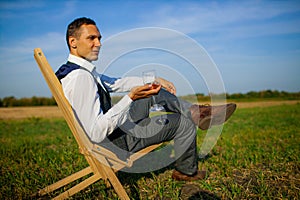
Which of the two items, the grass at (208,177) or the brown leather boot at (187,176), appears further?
the brown leather boot at (187,176)

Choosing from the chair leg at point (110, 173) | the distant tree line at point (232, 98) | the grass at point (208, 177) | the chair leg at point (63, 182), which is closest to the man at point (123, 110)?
the chair leg at point (110, 173)

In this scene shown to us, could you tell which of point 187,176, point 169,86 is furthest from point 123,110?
point 187,176

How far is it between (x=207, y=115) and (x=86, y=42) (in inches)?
66.2

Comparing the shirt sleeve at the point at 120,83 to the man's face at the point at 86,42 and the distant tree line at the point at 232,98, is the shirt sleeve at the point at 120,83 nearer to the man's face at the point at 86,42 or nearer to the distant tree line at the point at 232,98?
the man's face at the point at 86,42

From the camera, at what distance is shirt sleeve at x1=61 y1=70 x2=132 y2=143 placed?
2.51 metres

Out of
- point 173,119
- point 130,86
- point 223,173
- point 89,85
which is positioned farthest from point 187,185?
point 89,85

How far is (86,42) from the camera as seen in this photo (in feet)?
9.49

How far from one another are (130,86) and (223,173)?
1.76 metres

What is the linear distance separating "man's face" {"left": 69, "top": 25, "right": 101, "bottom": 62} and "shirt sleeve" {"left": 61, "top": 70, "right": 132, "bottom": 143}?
1.13 feet

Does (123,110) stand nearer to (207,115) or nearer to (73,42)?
(73,42)

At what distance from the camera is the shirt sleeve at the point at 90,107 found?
8.23 ft

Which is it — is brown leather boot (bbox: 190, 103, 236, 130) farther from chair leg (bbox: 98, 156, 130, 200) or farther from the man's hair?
the man's hair

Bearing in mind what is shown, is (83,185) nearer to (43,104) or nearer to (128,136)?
(128,136)

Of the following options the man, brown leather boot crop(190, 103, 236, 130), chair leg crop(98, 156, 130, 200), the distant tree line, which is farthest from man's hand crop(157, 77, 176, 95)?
the distant tree line
